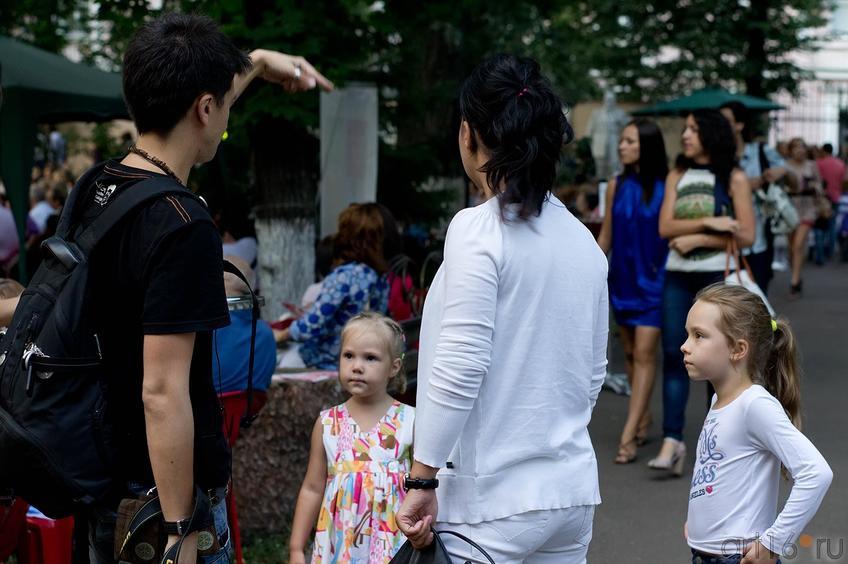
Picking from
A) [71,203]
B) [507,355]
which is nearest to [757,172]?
[507,355]

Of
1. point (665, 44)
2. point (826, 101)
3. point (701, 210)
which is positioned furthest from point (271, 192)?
point (826, 101)

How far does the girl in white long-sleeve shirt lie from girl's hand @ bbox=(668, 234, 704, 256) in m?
2.52

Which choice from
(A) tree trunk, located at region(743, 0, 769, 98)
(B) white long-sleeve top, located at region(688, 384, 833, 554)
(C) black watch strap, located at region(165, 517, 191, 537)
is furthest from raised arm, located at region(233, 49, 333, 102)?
(A) tree trunk, located at region(743, 0, 769, 98)

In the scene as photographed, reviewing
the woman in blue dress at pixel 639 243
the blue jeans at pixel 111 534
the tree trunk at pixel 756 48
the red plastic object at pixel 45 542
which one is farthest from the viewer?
the tree trunk at pixel 756 48

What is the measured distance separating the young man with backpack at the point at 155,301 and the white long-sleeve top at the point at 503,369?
0.46m

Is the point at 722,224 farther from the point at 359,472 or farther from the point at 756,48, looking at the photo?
the point at 756,48

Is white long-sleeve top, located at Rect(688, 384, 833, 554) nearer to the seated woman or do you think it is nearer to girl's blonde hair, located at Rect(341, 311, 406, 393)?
girl's blonde hair, located at Rect(341, 311, 406, 393)

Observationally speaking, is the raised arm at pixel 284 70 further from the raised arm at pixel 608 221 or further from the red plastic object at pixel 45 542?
the raised arm at pixel 608 221

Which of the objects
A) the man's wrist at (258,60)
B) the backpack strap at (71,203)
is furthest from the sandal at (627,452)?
the backpack strap at (71,203)

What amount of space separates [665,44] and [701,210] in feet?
44.5

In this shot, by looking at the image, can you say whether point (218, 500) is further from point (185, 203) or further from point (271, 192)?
point (271, 192)

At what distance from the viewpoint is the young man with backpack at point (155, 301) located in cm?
224

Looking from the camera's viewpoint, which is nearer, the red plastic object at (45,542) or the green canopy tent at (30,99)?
the red plastic object at (45,542)

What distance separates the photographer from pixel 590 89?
75.6 feet
